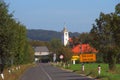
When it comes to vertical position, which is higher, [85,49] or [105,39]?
[85,49]

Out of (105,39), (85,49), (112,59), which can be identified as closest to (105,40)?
(105,39)

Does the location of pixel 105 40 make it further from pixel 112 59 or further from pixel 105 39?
pixel 112 59

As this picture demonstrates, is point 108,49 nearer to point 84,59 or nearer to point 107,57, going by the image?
point 107,57

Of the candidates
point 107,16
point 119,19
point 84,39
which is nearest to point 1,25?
point 119,19

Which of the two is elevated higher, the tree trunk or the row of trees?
the row of trees

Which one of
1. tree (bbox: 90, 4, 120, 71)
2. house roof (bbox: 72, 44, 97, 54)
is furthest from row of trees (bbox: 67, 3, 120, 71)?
house roof (bbox: 72, 44, 97, 54)

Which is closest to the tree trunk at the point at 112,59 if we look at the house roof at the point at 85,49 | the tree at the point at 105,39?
the tree at the point at 105,39

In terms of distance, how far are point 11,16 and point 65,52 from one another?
7654cm

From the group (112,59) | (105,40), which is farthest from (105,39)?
(112,59)

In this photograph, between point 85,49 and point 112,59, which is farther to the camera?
point 85,49

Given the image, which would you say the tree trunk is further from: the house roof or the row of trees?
the house roof

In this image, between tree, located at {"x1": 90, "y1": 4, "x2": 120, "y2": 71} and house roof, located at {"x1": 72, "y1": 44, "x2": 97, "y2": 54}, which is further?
house roof, located at {"x1": 72, "y1": 44, "x2": 97, "y2": 54}

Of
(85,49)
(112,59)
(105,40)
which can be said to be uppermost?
(85,49)

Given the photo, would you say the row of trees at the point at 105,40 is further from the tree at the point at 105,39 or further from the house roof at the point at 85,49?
the house roof at the point at 85,49
